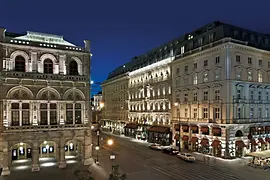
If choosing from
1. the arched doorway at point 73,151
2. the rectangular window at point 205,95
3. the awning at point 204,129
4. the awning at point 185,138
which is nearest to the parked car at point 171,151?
the awning at point 185,138

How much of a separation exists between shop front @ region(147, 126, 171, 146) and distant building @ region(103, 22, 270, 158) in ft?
1.04

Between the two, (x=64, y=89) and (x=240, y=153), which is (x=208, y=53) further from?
(x=64, y=89)

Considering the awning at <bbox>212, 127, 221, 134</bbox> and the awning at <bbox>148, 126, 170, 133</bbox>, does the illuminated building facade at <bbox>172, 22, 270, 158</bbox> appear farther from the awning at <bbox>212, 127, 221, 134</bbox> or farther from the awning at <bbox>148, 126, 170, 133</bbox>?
the awning at <bbox>148, 126, 170, 133</bbox>

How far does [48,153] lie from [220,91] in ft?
102

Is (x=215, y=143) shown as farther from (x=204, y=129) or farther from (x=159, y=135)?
(x=159, y=135)

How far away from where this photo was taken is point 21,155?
35.4 metres

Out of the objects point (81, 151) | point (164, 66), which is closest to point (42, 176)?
point (81, 151)

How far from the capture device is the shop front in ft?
181

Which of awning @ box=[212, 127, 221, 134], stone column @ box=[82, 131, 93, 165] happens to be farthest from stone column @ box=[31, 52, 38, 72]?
awning @ box=[212, 127, 221, 134]

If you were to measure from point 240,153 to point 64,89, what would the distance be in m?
32.4

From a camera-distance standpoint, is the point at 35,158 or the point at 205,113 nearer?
the point at 35,158

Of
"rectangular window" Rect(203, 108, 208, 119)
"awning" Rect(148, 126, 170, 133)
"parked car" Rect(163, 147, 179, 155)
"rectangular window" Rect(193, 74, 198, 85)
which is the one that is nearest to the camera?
"parked car" Rect(163, 147, 179, 155)

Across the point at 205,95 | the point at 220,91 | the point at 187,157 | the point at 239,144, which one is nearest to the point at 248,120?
the point at 239,144

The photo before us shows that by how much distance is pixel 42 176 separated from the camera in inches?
1169
